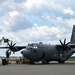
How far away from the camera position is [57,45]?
143ft

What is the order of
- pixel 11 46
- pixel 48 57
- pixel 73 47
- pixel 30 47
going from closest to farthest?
1. pixel 30 47
2. pixel 48 57
3. pixel 73 47
4. pixel 11 46

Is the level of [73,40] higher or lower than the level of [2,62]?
higher

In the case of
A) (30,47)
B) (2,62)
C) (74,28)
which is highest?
(74,28)

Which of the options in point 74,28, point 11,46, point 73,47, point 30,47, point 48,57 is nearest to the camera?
point 30,47

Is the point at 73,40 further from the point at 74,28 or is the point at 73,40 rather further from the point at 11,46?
the point at 11,46

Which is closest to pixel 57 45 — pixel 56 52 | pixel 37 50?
pixel 56 52

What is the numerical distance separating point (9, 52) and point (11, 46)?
5.42 feet

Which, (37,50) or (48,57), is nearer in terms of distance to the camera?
(37,50)
